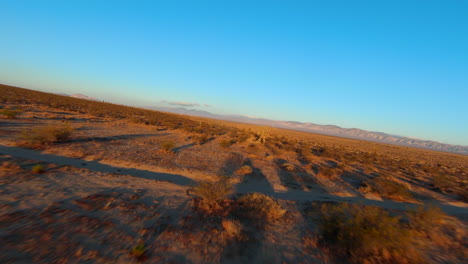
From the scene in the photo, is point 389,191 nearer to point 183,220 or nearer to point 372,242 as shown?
point 372,242

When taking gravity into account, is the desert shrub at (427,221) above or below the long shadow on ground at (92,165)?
above

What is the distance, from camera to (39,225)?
423cm

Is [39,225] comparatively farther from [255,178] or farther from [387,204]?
[387,204]

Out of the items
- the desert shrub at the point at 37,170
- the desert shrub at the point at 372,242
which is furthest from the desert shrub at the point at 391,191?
the desert shrub at the point at 37,170

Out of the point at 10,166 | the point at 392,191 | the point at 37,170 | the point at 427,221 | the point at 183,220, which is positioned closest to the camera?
the point at 183,220

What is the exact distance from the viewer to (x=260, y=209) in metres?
6.38

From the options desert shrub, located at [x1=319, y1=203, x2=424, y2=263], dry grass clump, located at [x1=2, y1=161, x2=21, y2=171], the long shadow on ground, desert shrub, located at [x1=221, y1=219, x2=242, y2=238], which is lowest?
the long shadow on ground

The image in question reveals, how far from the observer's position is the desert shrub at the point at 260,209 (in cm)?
601

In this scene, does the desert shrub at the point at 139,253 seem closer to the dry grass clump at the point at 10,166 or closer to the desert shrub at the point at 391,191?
the dry grass clump at the point at 10,166

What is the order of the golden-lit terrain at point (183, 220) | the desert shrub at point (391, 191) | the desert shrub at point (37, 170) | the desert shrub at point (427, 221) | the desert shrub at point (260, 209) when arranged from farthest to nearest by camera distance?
the desert shrub at point (391, 191) < the desert shrub at point (37, 170) < the desert shrub at point (427, 221) < the desert shrub at point (260, 209) < the golden-lit terrain at point (183, 220)

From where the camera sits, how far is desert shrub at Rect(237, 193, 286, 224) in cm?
601

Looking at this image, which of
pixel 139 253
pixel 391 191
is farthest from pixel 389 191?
pixel 139 253

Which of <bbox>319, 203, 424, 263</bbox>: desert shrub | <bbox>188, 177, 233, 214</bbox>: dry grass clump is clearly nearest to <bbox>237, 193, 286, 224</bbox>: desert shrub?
<bbox>188, 177, 233, 214</bbox>: dry grass clump

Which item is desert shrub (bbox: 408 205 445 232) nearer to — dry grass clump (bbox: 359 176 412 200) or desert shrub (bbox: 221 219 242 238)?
dry grass clump (bbox: 359 176 412 200)
